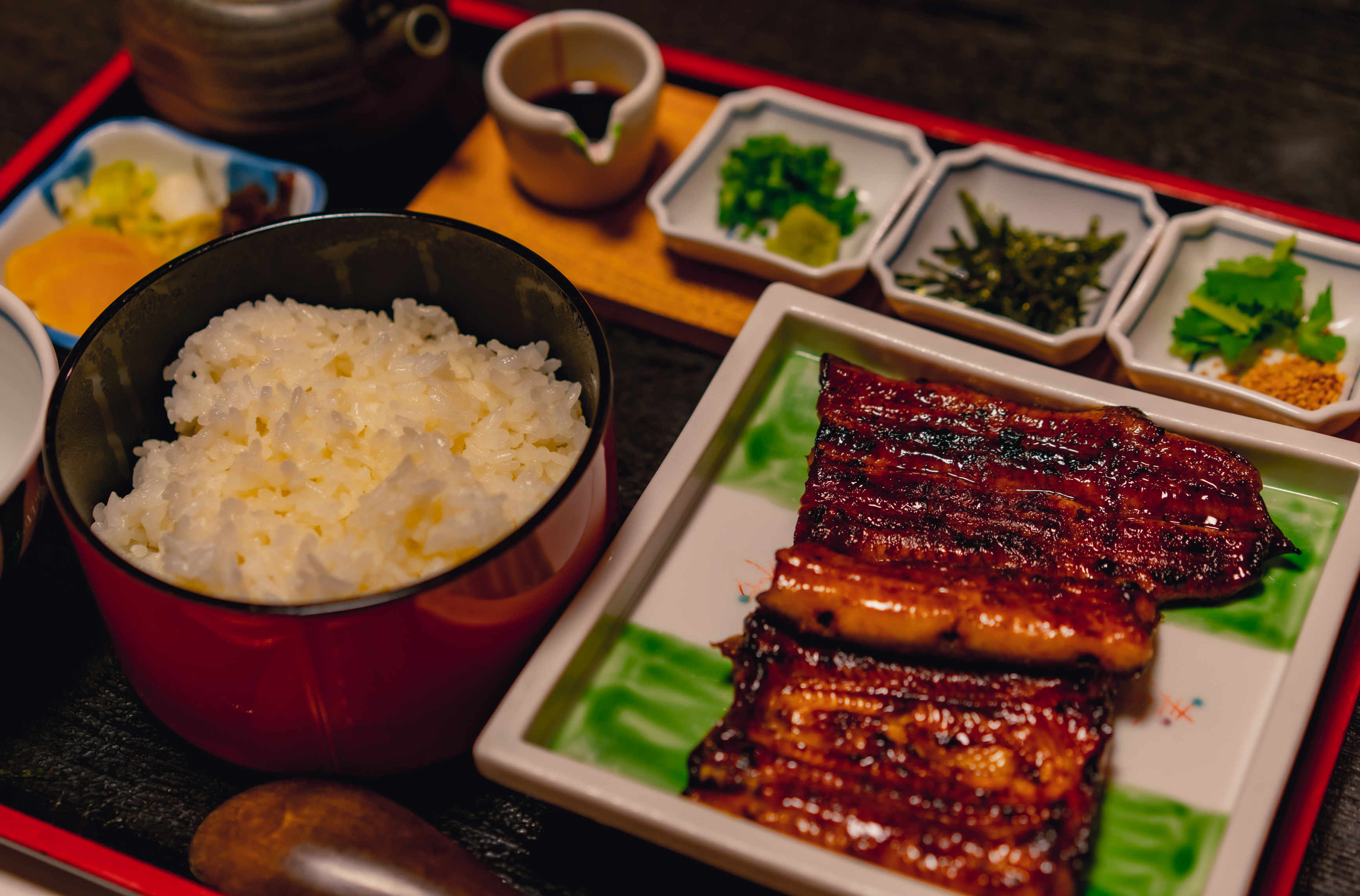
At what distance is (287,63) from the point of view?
2.87 metres

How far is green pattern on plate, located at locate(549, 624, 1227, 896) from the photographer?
6.14 ft

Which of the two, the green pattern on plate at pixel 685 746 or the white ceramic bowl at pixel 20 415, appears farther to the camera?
the white ceramic bowl at pixel 20 415

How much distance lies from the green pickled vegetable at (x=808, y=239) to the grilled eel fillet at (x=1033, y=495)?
679 mm

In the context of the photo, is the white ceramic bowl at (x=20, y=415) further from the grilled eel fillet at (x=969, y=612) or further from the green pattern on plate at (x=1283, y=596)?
the green pattern on plate at (x=1283, y=596)

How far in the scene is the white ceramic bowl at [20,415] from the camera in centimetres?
207

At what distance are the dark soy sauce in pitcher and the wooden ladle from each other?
1.93 metres

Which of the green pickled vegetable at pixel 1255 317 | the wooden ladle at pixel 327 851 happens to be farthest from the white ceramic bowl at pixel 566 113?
the wooden ladle at pixel 327 851

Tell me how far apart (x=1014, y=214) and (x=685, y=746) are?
1.84m

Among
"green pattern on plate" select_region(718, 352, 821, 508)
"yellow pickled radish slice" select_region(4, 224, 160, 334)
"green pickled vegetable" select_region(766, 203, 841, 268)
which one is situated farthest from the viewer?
"green pickled vegetable" select_region(766, 203, 841, 268)

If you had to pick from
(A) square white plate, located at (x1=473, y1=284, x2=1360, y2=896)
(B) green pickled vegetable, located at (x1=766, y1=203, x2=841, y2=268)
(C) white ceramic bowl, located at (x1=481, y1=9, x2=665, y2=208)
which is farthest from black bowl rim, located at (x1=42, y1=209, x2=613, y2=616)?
(B) green pickled vegetable, located at (x1=766, y1=203, x2=841, y2=268)

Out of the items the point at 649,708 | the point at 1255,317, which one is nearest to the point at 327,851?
the point at 649,708

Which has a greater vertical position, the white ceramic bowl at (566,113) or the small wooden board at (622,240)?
the white ceramic bowl at (566,113)

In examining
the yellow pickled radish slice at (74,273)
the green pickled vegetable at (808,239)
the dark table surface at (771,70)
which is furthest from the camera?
the green pickled vegetable at (808,239)

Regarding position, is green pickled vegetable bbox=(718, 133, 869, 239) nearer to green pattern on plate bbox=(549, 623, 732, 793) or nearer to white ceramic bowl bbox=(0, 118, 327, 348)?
white ceramic bowl bbox=(0, 118, 327, 348)
